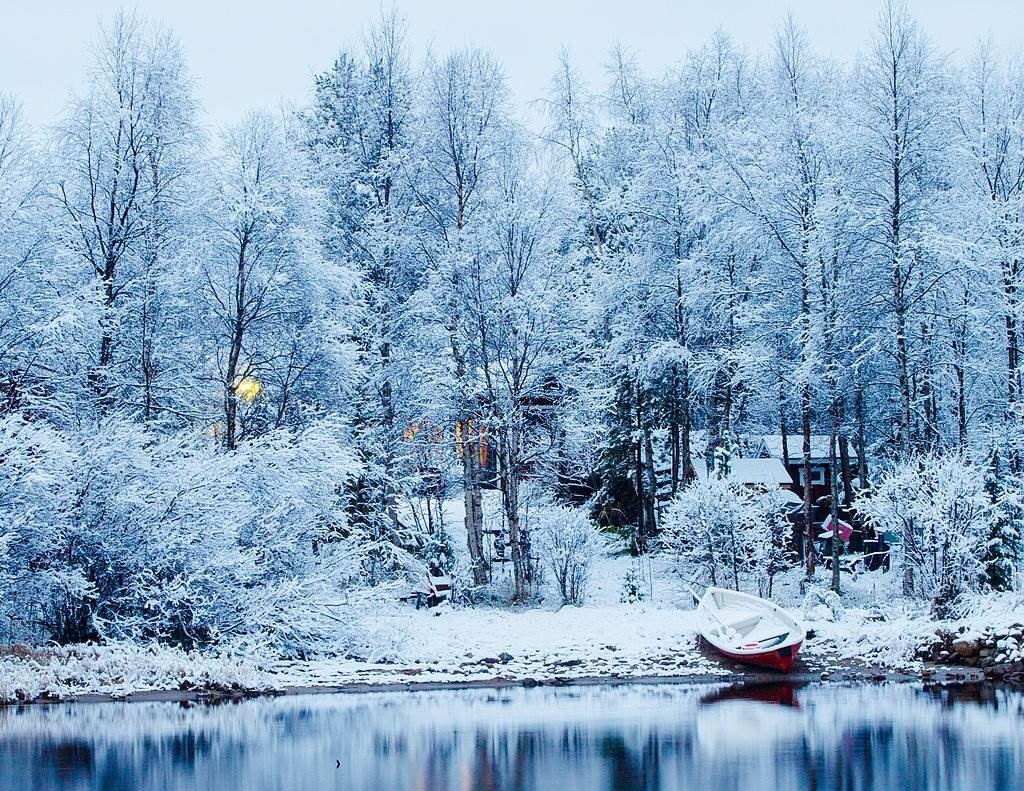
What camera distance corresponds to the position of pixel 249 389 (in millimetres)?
30625

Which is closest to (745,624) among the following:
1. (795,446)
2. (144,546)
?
(144,546)

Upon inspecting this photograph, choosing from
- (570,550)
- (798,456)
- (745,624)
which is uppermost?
(798,456)

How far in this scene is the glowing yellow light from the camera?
30.5 meters

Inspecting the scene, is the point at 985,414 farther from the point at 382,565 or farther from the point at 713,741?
the point at 713,741

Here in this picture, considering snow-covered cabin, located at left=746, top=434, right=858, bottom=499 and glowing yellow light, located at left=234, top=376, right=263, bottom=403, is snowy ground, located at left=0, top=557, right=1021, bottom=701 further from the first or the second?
snow-covered cabin, located at left=746, top=434, right=858, bottom=499

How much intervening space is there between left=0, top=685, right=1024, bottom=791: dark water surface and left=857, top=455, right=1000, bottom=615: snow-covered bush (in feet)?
13.0

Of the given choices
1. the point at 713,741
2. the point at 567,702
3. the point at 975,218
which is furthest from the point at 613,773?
the point at 975,218

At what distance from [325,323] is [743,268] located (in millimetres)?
12443

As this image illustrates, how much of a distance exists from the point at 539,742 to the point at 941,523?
11.7m

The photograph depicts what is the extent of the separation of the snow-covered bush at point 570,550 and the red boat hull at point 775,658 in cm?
683

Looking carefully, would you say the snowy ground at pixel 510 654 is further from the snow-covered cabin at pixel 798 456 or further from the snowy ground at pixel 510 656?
the snow-covered cabin at pixel 798 456

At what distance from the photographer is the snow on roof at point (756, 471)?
3469cm

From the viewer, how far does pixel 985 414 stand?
1307 inches

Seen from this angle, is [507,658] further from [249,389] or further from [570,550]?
[249,389]
